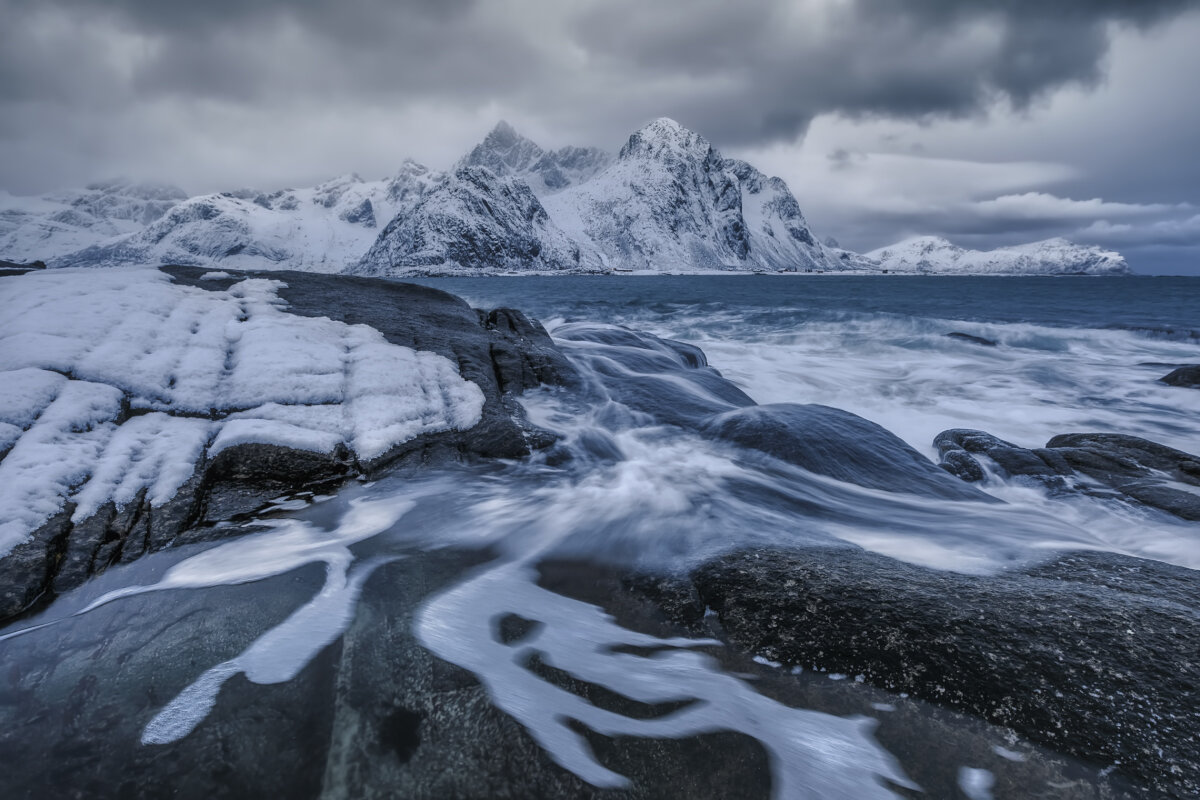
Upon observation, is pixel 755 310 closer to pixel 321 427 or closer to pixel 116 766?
pixel 321 427

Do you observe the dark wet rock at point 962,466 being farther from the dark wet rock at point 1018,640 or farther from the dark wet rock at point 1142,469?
the dark wet rock at point 1018,640

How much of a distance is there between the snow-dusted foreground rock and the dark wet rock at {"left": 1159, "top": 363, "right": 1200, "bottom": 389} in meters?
16.3

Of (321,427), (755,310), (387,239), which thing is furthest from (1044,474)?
(387,239)

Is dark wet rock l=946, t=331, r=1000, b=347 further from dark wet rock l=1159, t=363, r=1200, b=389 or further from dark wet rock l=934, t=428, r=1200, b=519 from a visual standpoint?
dark wet rock l=934, t=428, r=1200, b=519

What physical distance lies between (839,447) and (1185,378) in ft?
43.7

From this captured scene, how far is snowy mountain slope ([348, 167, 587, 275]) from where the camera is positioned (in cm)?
17788

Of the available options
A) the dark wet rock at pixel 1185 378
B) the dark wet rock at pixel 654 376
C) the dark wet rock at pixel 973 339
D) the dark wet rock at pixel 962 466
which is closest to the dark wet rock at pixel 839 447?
the dark wet rock at pixel 654 376

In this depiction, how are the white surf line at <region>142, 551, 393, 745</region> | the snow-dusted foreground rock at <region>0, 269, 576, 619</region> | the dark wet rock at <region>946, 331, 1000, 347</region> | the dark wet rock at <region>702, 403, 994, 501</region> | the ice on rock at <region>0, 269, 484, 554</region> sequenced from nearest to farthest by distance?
the white surf line at <region>142, 551, 393, 745</region>
the snow-dusted foreground rock at <region>0, 269, 576, 619</region>
the ice on rock at <region>0, 269, 484, 554</region>
the dark wet rock at <region>702, 403, 994, 501</region>
the dark wet rock at <region>946, 331, 1000, 347</region>

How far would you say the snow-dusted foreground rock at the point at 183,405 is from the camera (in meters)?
3.89

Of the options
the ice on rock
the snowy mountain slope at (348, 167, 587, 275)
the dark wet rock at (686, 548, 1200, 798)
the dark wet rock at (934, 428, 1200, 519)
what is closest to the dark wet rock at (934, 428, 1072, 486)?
the dark wet rock at (934, 428, 1200, 519)

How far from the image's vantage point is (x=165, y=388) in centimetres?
525

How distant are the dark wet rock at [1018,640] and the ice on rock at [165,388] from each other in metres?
4.21

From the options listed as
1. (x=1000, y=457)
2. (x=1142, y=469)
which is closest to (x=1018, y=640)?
(x=1000, y=457)

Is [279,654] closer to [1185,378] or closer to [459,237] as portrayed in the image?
[1185,378]
